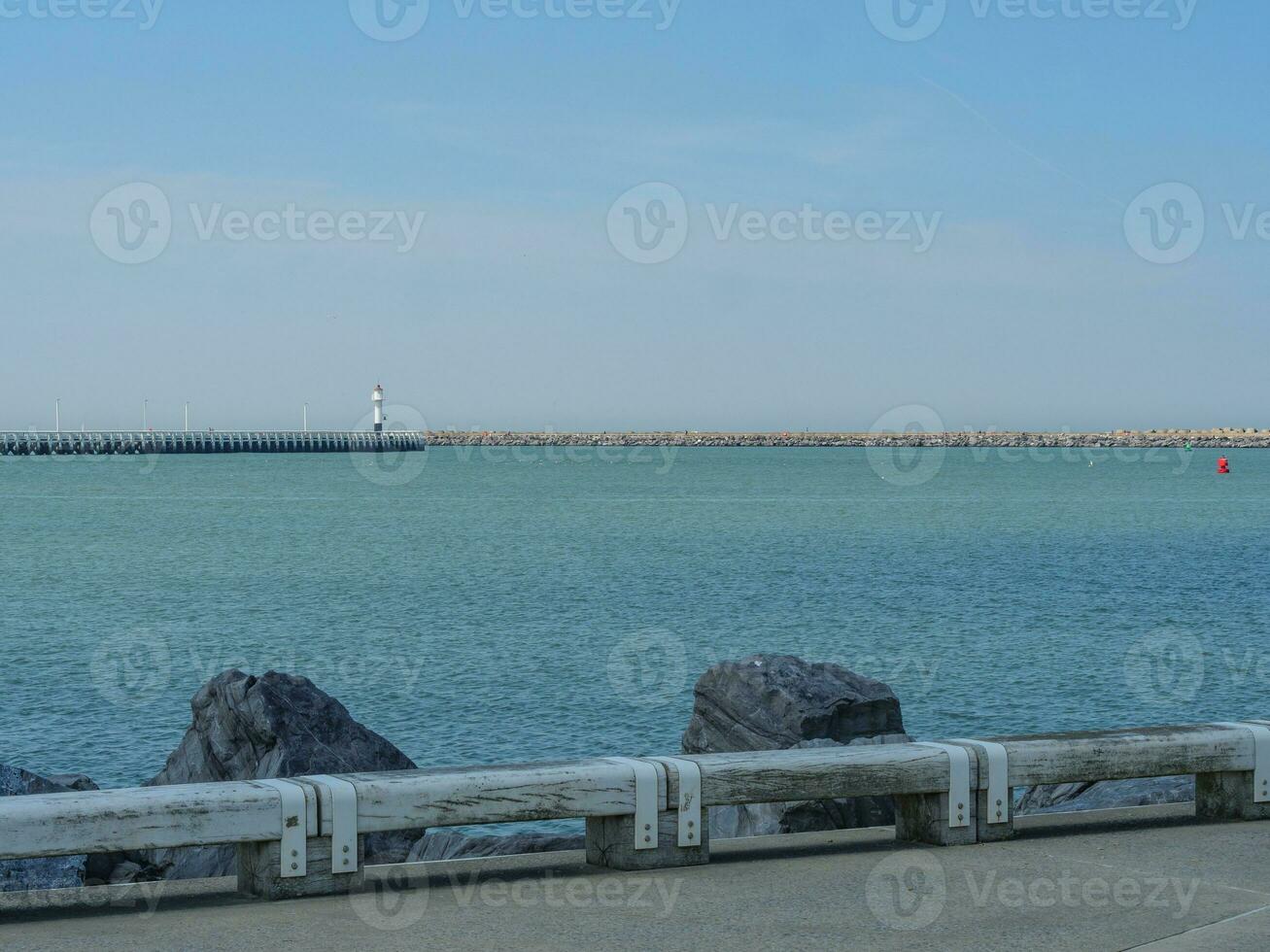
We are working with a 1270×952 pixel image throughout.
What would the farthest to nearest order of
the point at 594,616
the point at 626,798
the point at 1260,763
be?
the point at 594,616, the point at 1260,763, the point at 626,798

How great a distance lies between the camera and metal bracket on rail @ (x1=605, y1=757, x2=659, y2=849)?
710 cm

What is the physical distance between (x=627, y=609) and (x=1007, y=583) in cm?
1370

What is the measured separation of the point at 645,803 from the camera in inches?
280

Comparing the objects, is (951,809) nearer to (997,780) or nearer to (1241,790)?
(997,780)

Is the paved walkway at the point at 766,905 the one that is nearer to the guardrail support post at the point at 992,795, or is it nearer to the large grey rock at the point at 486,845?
the guardrail support post at the point at 992,795

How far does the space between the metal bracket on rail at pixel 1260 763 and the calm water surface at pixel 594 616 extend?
42.6ft

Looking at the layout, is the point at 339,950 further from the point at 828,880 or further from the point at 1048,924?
the point at 1048,924

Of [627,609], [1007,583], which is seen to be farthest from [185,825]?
[1007,583]

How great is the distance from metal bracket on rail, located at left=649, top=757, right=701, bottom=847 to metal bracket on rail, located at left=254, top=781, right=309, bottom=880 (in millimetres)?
1685

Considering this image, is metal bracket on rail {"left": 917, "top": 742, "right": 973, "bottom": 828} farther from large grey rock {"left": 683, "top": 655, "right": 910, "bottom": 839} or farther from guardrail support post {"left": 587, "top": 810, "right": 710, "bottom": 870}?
large grey rock {"left": 683, "top": 655, "right": 910, "bottom": 839}

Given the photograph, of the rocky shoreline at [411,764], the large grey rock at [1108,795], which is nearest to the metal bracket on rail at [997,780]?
the large grey rock at [1108,795]

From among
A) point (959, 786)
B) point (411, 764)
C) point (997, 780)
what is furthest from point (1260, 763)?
point (411, 764)

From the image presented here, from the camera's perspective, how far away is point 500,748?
69.0ft

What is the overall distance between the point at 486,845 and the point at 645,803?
3381mm
